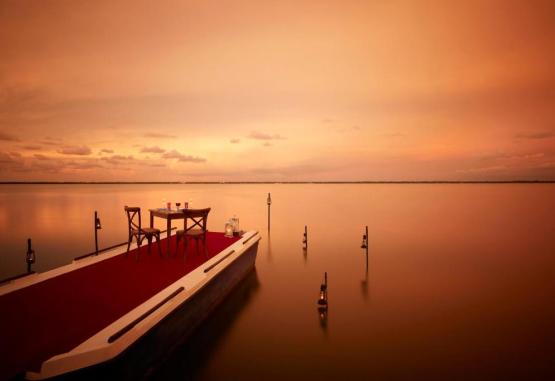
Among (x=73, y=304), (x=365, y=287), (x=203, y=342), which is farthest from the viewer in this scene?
(x=365, y=287)

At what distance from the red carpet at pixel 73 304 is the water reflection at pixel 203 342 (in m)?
0.94

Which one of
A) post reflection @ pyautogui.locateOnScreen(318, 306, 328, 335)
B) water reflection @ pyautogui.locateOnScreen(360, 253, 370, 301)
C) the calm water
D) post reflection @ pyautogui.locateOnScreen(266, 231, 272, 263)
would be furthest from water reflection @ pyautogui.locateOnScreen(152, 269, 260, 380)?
post reflection @ pyautogui.locateOnScreen(266, 231, 272, 263)

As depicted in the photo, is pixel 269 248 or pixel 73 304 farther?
pixel 269 248

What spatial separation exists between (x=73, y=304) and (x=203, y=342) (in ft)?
6.49

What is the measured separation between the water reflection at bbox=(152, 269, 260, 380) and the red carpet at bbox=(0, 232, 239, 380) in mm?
943

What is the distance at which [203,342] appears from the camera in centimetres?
519

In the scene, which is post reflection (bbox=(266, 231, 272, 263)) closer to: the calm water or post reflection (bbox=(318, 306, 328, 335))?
the calm water

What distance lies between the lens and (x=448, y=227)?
18.7 meters

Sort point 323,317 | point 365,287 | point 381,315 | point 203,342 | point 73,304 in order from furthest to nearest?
1. point 365,287
2. point 381,315
3. point 323,317
4. point 203,342
5. point 73,304

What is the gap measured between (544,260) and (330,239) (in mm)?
7718

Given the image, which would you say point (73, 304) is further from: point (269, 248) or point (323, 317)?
point (269, 248)

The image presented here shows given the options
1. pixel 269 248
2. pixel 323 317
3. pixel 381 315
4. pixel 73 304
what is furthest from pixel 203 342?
pixel 269 248

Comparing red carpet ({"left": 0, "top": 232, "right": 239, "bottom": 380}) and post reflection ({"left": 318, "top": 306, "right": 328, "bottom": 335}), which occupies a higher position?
red carpet ({"left": 0, "top": 232, "right": 239, "bottom": 380})

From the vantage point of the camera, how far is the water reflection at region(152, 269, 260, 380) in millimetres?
4316
